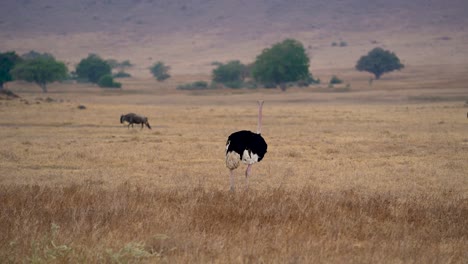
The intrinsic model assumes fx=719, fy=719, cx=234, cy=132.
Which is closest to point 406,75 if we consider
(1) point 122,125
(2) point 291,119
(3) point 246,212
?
(2) point 291,119

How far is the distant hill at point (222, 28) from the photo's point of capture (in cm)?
13325

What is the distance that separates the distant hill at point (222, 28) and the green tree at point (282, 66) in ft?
151

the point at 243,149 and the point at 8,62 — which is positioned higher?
the point at 8,62

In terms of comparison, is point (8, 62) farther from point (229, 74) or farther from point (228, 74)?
point (229, 74)

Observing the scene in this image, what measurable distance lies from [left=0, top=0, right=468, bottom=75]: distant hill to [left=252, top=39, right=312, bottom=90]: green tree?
46.0 meters

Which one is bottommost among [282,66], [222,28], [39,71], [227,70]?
[39,71]

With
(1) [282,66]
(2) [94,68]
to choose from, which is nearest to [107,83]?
(2) [94,68]

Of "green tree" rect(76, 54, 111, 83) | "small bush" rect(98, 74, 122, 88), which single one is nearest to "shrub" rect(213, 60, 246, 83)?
"small bush" rect(98, 74, 122, 88)

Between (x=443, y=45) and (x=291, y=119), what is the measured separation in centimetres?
9872

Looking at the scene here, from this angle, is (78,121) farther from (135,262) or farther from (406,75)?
(406,75)

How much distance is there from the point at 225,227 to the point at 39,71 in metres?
64.3

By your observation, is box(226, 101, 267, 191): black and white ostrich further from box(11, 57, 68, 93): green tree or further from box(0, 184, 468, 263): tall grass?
box(11, 57, 68, 93): green tree

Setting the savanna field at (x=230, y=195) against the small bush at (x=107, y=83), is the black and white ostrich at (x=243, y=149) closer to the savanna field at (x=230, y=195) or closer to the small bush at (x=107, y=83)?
the savanna field at (x=230, y=195)

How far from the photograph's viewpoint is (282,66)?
7200cm
